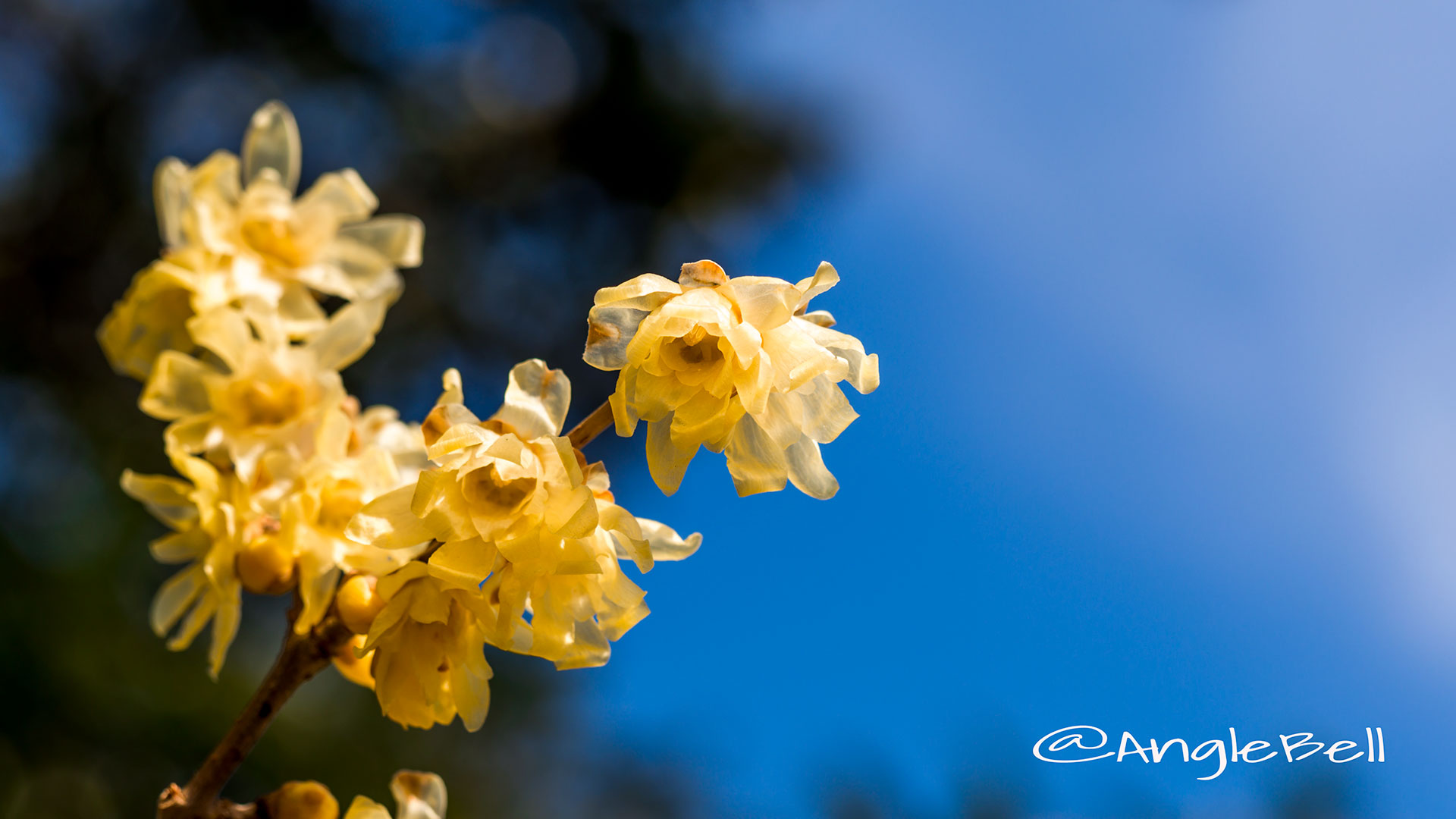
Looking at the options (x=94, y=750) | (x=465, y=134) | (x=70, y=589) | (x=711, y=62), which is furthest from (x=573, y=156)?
(x=94, y=750)

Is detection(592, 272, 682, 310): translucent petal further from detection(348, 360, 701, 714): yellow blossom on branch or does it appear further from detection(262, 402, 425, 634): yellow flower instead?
detection(262, 402, 425, 634): yellow flower

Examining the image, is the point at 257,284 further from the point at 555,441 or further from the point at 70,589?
the point at 70,589


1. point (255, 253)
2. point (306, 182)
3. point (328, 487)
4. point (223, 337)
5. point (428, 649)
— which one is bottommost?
point (428, 649)

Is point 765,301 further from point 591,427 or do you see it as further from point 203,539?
point 203,539

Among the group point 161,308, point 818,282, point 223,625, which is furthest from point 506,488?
point 161,308

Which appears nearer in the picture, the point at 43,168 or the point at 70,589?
the point at 70,589

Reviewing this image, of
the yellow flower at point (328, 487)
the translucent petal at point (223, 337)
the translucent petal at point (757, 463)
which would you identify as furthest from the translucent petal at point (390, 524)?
the translucent petal at point (223, 337)
